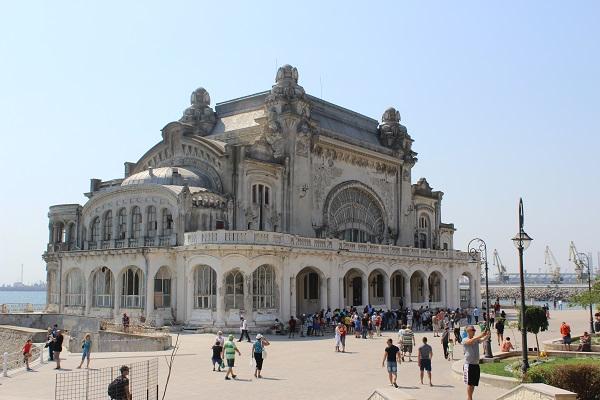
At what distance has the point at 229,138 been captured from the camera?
56438 millimetres

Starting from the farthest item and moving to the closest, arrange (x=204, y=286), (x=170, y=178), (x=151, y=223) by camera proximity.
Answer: (x=170, y=178)
(x=151, y=223)
(x=204, y=286)

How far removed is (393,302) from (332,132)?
1614 centimetres

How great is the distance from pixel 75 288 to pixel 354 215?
78.4 feet

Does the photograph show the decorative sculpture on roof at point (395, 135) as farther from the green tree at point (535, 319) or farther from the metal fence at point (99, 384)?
the metal fence at point (99, 384)

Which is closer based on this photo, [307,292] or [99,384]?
[99,384]

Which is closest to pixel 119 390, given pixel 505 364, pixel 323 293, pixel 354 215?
pixel 505 364

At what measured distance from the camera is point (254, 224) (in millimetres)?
50469

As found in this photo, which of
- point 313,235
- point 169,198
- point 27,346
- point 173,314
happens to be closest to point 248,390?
point 27,346

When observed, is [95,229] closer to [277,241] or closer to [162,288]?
[162,288]

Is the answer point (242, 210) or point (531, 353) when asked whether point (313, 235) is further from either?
point (531, 353)

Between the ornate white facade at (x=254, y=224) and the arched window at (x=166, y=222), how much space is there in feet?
0.25

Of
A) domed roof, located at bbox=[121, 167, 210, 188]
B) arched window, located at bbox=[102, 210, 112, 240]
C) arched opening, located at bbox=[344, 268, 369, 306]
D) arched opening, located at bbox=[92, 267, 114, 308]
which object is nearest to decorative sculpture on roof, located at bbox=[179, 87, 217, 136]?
domed roof, located at bbox=[121, 167, 210, 188]

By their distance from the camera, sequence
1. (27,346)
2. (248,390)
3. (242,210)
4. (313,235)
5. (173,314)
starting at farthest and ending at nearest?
(313,235), (242,210), (173,314), (27,346), (248,390)

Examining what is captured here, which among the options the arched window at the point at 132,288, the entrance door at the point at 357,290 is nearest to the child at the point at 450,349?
the arched window at the point at 132,288
